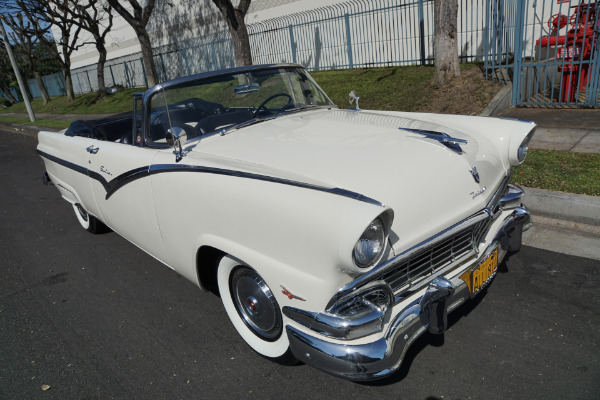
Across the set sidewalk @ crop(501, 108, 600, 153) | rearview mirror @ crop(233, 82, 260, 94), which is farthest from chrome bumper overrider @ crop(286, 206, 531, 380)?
sidewalk @ crop(501, 108, 600, 153)

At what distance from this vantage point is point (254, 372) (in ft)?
8.02

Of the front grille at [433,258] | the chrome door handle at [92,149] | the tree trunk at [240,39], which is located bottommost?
the front grille at [433,258]

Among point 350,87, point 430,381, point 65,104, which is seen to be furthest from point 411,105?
point 65,104

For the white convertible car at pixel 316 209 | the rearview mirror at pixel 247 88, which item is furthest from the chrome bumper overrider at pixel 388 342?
the rearview mirror at pixel 247 88

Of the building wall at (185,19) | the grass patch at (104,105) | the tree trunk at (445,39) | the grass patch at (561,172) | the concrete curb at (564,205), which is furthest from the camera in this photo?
the grass patch at (104,105)

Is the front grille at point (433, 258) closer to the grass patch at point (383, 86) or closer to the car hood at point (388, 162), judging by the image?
the car hood at point (388, 162)

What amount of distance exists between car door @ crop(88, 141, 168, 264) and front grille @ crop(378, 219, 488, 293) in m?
1.62

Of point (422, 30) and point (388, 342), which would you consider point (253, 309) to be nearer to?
point (388, 342)

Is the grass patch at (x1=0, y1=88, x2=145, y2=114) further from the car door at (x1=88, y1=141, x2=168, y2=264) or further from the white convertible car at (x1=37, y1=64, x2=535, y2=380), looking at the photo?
the white convertible car at (x1=37, y1=64, x2=535, y2=380)

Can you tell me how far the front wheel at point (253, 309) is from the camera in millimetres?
2334

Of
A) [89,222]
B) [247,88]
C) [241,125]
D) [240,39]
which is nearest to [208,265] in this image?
[241,125]

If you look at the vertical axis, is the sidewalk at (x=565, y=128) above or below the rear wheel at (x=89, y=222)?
below

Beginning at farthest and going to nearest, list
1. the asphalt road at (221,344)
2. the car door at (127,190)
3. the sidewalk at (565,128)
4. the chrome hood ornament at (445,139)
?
the sidewalk at (565,128)
the car door at (127,190)
the chrome hood ornament at (445,139)
the asphalt road at (221,344)

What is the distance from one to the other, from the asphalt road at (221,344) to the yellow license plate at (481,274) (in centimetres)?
35
